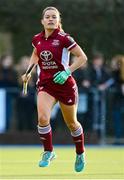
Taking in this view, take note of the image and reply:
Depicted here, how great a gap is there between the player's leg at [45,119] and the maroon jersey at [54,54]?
0.25 metres

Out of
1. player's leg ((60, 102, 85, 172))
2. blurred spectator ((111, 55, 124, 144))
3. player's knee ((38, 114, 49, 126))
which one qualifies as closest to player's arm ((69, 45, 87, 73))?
player's leg ((60, 102, 85, 172))

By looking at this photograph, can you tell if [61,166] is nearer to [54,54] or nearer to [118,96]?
[54,54]

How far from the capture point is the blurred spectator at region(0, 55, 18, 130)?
65.8 ft

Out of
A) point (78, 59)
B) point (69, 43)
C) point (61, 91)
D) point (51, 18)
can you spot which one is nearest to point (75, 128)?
point (61, 91)

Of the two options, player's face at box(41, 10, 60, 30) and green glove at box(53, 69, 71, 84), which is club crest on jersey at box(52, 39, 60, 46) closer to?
player's face at box(41, 10, 60, 30)

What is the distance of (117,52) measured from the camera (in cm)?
2398

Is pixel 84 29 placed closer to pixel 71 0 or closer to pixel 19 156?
pixel 71 0

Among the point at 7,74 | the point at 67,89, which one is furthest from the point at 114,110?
the point at 67,89

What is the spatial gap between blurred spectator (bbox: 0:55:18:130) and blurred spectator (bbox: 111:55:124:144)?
236 centimetres

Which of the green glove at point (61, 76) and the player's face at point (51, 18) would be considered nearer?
the green glove at point (61, 76)

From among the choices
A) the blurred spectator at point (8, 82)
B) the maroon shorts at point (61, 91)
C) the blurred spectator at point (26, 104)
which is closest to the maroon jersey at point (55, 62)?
the maroon shorts at point (61, 91)

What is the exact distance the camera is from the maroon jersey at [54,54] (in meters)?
11.6

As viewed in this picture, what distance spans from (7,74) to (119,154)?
4586 mm

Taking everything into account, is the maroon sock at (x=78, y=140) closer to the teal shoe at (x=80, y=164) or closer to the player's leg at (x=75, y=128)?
the player's leg at (x=75, y=128)
